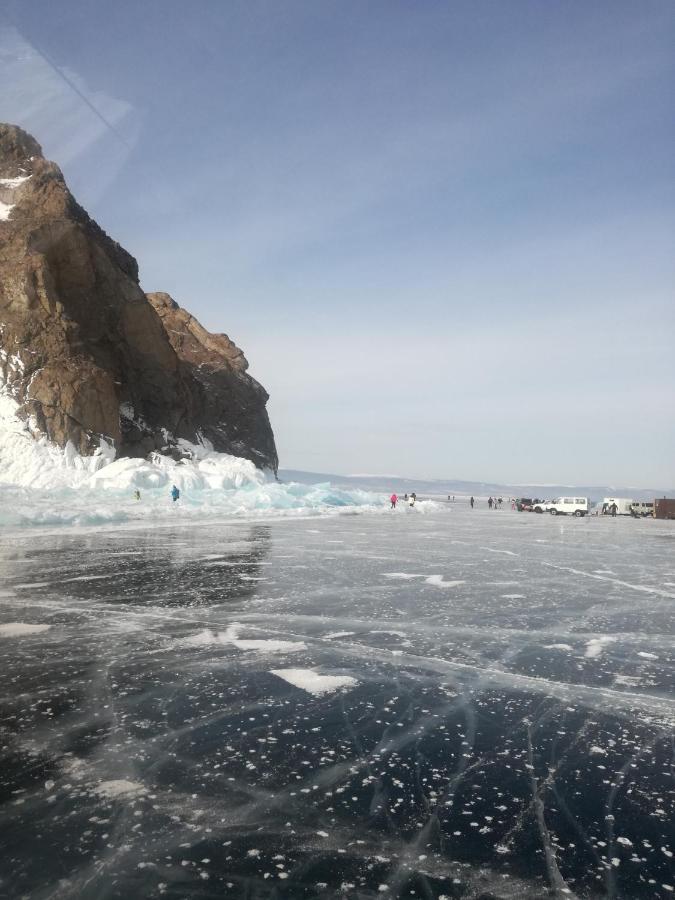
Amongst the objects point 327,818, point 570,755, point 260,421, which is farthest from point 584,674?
point 260,421

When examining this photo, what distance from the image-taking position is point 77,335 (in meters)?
46.4

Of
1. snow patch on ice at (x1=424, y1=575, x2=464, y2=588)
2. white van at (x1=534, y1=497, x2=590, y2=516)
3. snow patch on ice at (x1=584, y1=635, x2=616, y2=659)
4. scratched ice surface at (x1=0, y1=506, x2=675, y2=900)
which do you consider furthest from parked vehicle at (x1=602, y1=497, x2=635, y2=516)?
snow patch on ice at (x1=584, y1=635, x2=616, y2=659)

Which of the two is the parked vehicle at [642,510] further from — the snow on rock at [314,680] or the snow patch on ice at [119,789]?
the snow patch on ice at [119,789]

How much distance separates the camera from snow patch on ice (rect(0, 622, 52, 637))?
6.11 m

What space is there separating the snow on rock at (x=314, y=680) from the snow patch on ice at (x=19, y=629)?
2.91 meters

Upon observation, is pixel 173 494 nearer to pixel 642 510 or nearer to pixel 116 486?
pixel 116 486

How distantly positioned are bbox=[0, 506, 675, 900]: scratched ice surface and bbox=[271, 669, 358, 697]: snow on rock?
0.09 feet

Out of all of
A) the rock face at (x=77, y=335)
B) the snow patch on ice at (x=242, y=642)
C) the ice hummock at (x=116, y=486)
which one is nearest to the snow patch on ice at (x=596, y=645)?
the snow patch on ice at (x=242, y=642)

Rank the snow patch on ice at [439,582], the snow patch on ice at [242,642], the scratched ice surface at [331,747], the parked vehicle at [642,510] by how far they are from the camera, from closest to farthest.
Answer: the scratched ice surface at [331,747]
the snow patch on ice at [242,642]
the snow patch on ice at [439,582]
the parked vehicle at [642,510]

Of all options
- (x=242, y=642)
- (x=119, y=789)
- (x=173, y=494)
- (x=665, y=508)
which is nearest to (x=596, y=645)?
(x=242, y=642)

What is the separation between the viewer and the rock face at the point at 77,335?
4325 cm

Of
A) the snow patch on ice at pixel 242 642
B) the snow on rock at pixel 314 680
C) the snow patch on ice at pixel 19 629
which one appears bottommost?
the snow patch on ice at pixel 19 629

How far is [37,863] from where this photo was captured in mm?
2395

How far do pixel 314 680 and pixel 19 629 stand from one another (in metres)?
3.53
